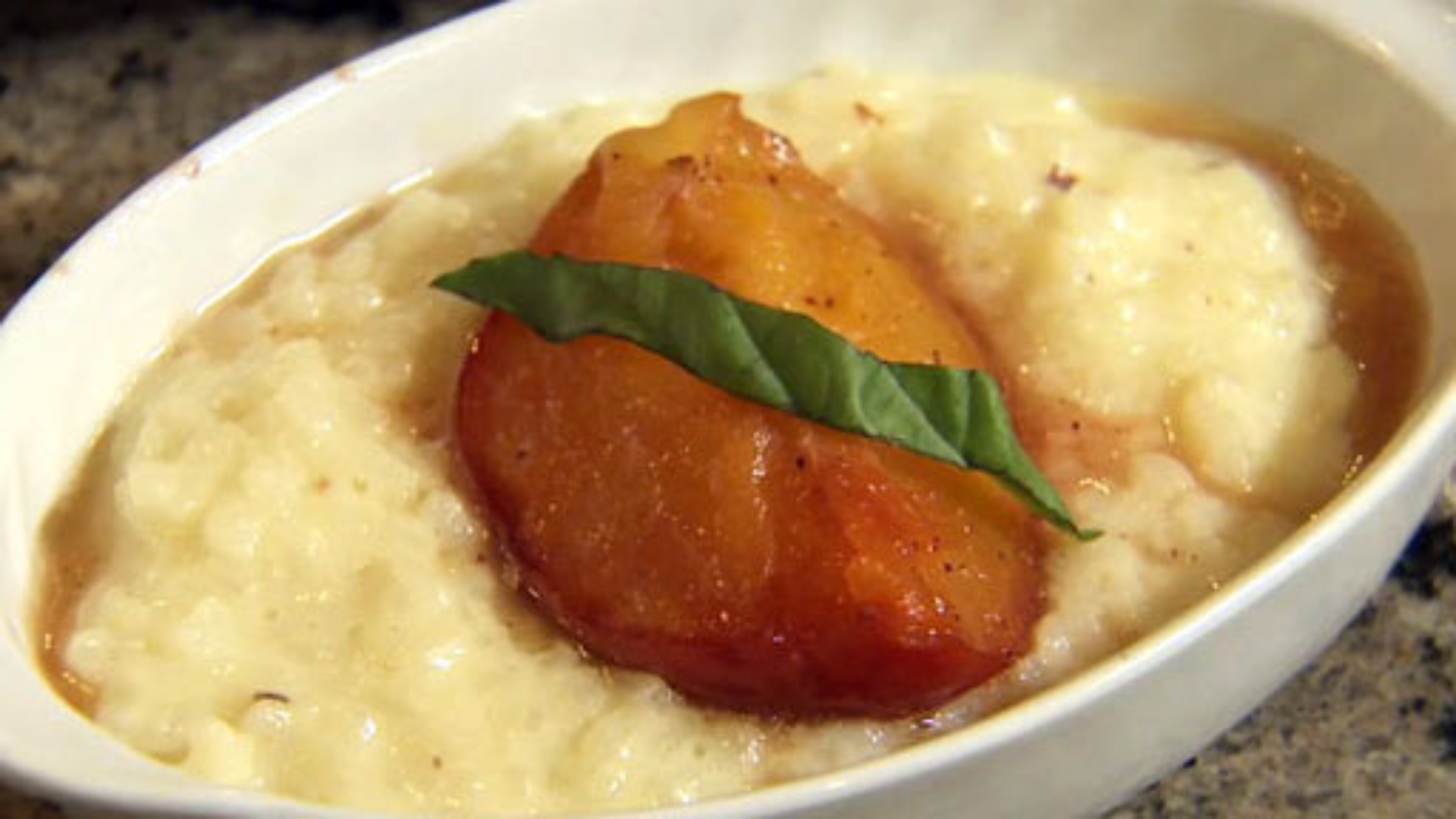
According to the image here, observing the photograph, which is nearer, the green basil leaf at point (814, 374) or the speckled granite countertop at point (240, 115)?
the green basil leaf at point (814, 374)

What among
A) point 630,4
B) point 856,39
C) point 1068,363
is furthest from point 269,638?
point 856,39

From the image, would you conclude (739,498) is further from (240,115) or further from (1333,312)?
(240,115)

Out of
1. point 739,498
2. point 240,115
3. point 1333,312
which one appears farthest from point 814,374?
point 240,115

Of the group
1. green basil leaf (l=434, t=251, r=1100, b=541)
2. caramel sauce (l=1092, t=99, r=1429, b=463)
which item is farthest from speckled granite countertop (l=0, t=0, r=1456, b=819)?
green basil leaf (l=434, t=251, r=1100, b=541)

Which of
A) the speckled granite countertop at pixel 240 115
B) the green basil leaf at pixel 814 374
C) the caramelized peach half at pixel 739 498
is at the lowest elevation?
the speckled granite countertop at pixel 240 115

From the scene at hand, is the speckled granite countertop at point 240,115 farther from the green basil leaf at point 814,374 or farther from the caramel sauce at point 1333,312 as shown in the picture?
the green basil leaf at point 814,374

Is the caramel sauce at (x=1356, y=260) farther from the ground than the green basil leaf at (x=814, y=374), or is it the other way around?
the green basil leaf at (x=814, y=374)

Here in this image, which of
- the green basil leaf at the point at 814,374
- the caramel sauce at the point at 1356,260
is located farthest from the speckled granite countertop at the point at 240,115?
the green basil leaf at the point at 814,374
